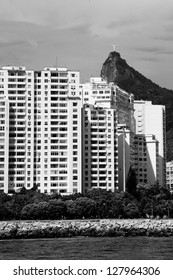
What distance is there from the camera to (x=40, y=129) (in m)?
34.6

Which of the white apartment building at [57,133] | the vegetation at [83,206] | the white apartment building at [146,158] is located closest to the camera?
the vegetation at [83,206]

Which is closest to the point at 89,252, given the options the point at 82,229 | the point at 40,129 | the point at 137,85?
the point at 82,229

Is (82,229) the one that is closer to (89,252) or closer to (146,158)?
(89,252)

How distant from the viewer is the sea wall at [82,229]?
1978cm

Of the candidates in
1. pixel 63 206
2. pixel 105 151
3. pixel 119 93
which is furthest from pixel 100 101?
pixel 63 206

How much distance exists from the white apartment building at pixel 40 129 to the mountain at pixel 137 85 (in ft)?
95.2

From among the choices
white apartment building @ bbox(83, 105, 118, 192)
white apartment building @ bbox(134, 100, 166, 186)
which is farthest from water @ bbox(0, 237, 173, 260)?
white apartment building @ bbox(134, 100, 166, 186)

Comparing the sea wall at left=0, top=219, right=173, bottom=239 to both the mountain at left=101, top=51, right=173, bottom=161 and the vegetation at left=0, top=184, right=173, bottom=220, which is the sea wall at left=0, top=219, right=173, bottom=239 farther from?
the mountain at left=101, top=51, right=173, bottom=161

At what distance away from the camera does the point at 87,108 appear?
3628cm

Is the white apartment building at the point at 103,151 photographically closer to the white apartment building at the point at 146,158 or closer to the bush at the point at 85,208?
the white apartment building at the point at 146,158

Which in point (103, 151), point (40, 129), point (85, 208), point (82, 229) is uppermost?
point (40, 129)

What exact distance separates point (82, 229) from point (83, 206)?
614cm

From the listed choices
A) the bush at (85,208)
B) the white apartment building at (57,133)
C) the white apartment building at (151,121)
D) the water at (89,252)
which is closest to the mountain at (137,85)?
the white apartment building at (151,121)

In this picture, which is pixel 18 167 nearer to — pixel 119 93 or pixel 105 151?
pixel 105 151
